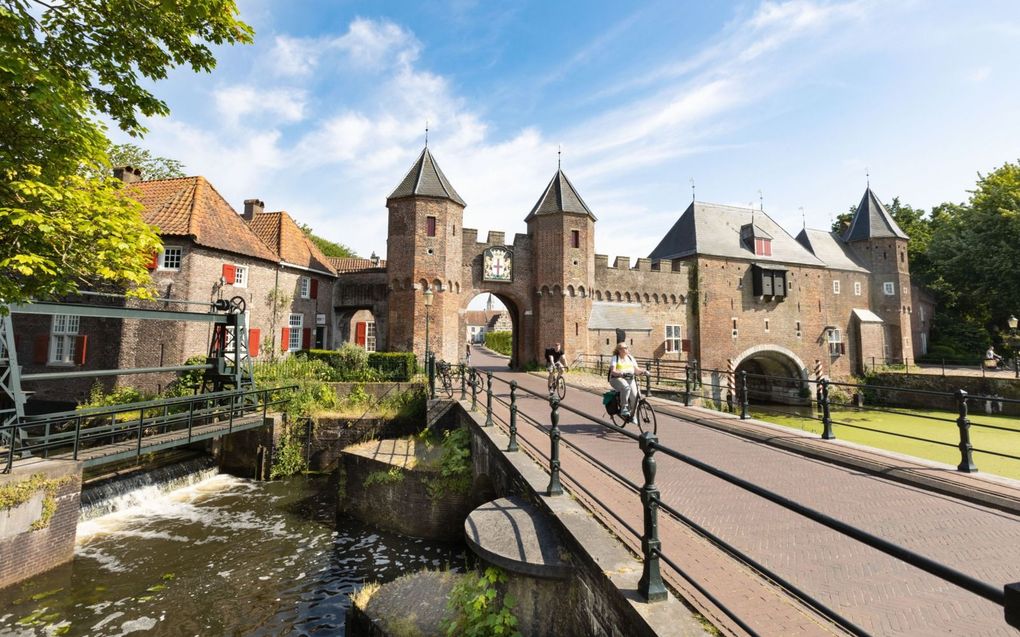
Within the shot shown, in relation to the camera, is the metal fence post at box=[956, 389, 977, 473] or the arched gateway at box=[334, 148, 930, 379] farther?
the arched gateway at box=[334, 148, 930, 379]

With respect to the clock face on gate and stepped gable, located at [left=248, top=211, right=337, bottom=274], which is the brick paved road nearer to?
the clock face on gate

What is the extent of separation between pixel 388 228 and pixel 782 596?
73.6 feet

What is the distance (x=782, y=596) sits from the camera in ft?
10.3

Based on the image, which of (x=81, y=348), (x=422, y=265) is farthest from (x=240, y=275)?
(x=422, y=265)

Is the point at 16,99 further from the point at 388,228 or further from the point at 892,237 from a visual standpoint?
the point at 892,237

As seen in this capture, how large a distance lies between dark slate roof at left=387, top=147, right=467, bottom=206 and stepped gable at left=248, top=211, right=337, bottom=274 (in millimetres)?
5844

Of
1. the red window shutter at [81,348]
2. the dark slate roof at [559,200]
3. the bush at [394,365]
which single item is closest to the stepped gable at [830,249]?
the dark slate roof at [559,200]

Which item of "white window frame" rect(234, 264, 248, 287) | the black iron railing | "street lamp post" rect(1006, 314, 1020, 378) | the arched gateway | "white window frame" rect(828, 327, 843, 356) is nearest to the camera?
the black iron railing

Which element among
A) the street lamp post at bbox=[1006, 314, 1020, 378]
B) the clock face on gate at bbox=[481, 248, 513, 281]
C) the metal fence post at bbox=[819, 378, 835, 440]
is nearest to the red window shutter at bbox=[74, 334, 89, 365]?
the clock face on gate at bbox=[481, 248, 513, 281]

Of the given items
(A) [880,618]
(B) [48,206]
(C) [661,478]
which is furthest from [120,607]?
(A) [880,618]

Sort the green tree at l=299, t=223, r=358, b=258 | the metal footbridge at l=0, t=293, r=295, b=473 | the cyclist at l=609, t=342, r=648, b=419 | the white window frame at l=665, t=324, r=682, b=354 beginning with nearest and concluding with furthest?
the cyclist at l=609, t=342, r=648, b=419 → the metal footbridge at l=0, t=293, r=295, b=473 → the white window frame at l=665, t=324, r=682, b=354 → the green tree at l=299, t=223, r=358, b=258

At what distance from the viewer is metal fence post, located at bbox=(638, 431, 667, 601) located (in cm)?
291

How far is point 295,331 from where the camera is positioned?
77.6ft

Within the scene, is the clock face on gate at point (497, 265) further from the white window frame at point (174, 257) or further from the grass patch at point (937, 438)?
the grass patch at point (937, 438)
